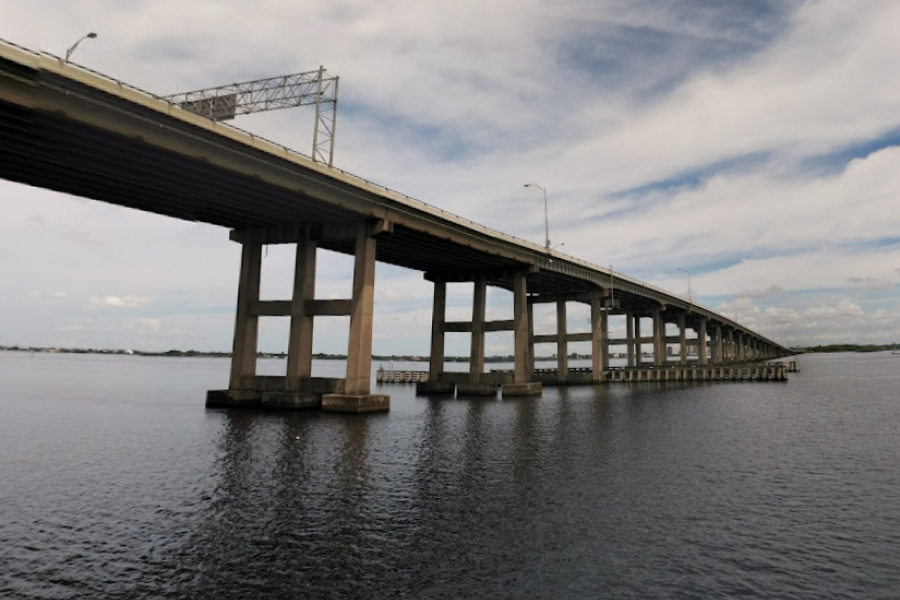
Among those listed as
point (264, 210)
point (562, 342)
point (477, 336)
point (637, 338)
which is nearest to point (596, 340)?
point (562, 342)

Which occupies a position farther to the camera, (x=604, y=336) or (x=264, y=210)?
(x=604, y=336)

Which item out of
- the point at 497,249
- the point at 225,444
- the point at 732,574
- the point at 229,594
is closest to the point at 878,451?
the point at 732,574

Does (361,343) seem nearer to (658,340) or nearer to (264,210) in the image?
(264,210)

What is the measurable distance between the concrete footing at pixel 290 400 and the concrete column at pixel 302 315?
146 cm

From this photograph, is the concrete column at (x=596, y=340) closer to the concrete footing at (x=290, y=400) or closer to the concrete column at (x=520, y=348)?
the concrete column at (x=520, y=348)

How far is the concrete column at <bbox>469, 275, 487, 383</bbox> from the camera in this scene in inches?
2665

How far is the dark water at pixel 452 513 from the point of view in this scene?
10953 mm

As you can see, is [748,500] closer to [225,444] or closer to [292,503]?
[292,503]

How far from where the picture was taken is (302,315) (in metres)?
46.2

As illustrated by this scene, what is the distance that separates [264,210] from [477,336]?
3360 centimetres

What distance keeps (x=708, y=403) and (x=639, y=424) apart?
17864 mm

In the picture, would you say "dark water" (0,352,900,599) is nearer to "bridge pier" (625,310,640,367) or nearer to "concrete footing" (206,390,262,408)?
"concrete footing" (206,390,262,408)

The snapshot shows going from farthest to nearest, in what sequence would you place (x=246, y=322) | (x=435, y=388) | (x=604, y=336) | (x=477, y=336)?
(x=604, y=336) → (x=435, y=388) → (x=477, y=336) → (x=246, y=322)

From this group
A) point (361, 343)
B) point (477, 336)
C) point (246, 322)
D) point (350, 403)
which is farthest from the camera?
point (477, 336)
